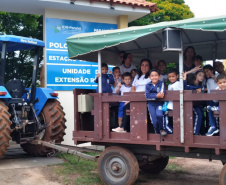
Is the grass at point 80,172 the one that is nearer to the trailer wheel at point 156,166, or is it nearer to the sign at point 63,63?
the trailer wheel at point 156,166

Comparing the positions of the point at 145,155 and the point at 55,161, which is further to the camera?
the point at 55,161

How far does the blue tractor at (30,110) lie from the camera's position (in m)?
7.54

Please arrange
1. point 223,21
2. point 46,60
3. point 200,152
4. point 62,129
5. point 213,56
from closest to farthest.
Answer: point 223,21, point 200,152, point 213,56, point 62,129, point 46,60

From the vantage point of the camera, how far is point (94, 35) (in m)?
5.91

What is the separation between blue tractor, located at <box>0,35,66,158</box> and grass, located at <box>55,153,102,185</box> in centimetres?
80

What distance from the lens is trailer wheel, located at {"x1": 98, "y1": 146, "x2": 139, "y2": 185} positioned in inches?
218

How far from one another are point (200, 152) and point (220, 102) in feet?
2.84

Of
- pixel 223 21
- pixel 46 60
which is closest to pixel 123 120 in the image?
pixel 223 21

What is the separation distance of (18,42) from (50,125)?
6.53 ft

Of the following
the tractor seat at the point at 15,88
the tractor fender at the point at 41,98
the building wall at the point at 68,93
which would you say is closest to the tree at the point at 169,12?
the building wall at the point at 68,93

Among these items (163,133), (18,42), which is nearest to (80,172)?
(163,133)

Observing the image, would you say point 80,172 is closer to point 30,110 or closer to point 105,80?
point 105,80

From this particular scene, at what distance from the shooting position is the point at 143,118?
535cm

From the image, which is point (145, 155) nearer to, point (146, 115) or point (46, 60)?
point (146, 115)
